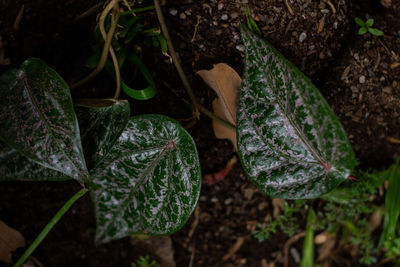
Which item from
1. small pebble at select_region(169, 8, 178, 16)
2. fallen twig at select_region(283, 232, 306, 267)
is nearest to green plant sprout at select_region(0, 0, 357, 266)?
small pebble at select_region(169, 8, 178, 16)

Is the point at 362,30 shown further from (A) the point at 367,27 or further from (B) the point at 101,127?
(B) the point at 101,127

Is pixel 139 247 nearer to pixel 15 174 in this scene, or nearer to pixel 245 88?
pixel 15 174

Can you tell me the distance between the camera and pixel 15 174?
84 cm

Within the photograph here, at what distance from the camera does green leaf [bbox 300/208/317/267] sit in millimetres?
1389

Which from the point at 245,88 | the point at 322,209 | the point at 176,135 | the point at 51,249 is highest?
the point at 245,88

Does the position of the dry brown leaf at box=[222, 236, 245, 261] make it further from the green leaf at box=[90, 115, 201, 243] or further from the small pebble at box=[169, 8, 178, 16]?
the small pebble at box=[169, 8, 178, 16]

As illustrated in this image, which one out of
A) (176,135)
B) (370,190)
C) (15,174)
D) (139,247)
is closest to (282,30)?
(176,135)

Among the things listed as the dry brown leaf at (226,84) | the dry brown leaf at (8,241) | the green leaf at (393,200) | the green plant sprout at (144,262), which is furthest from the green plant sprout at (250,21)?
the dry brown leaf at (8,241)

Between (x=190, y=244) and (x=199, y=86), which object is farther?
(x=190, y=244)

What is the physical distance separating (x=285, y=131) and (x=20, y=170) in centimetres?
66

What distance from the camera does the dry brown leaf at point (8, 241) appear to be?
3.84ft

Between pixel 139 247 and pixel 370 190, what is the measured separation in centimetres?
92

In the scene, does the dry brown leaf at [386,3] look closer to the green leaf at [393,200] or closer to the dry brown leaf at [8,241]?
the green leaf at [393,200]

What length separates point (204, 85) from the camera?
110cm
